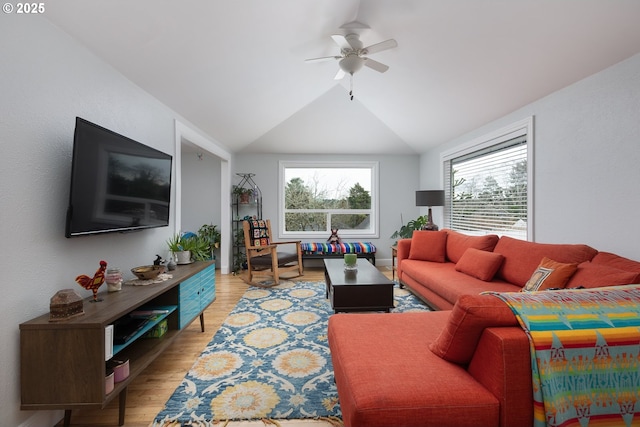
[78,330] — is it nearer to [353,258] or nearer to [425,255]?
[353,258]

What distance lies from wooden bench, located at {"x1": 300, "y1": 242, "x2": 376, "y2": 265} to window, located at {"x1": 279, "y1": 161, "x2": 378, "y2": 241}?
1.65 ft

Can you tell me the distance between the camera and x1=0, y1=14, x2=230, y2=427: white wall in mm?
1361

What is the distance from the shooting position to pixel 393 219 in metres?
5.77

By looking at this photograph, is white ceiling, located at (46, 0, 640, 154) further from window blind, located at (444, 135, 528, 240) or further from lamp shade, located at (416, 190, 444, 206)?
lamp shade, located at (416, 190, 444, 206)

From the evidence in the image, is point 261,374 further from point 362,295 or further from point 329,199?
point 329,199

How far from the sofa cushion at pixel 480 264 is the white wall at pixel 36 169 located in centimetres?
329

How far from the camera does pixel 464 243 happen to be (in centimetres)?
352

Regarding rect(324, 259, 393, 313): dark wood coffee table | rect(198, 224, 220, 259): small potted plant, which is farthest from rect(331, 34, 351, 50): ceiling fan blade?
rect(198, 224, 220, 259): small potted plant

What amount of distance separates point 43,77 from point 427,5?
2552 millimetres

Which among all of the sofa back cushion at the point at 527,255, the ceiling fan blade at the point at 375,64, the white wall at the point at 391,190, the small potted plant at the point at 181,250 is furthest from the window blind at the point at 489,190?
the small potted plant at the point at 181,250

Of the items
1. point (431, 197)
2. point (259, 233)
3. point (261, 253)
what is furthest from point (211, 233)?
point (431, 197)

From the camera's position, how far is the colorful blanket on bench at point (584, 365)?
1.02 meters

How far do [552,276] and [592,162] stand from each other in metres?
1.08

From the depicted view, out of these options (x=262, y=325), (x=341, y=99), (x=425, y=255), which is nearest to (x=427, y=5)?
(x=341, y=99)
